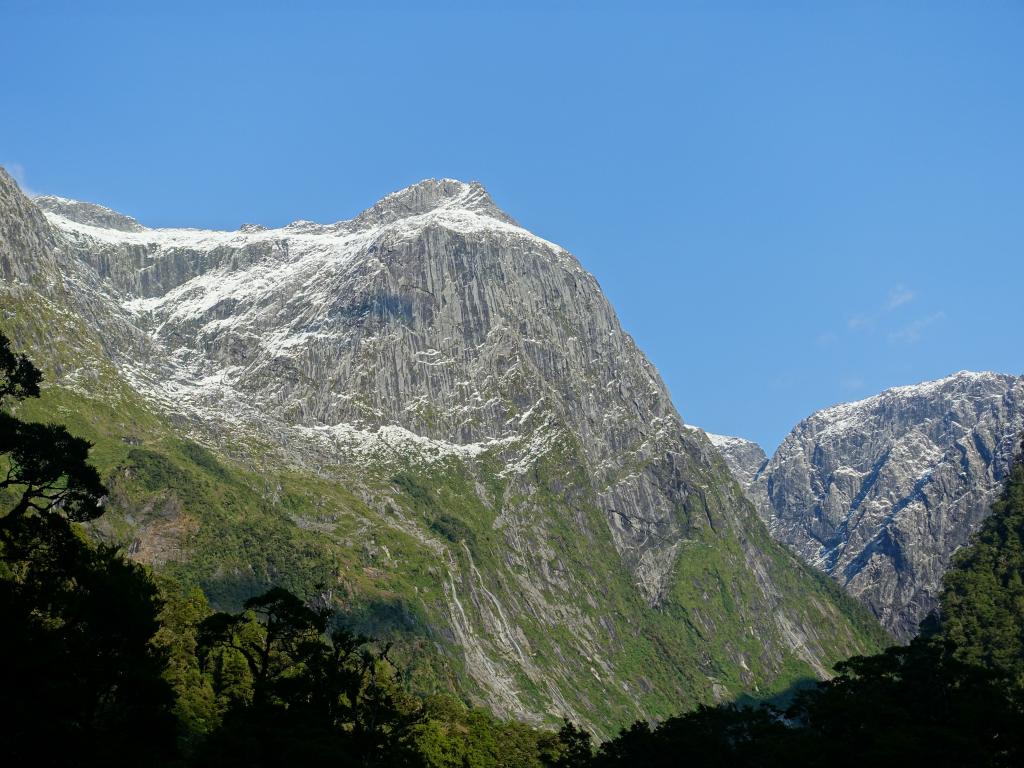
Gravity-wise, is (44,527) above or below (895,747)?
above

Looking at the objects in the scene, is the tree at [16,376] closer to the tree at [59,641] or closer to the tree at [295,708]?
the tree at [59,641]

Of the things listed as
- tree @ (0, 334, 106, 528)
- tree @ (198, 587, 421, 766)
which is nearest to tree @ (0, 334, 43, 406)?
tree @ (0, 334, 106, 528)

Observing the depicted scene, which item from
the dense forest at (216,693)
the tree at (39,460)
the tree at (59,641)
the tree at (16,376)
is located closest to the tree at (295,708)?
the dense forest at (216,693)

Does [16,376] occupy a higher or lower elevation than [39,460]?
higher

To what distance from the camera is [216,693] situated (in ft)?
448

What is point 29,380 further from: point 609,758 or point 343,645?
point 609,758

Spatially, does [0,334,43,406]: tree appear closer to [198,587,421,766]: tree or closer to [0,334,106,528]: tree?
[0,334,106,528]: tree

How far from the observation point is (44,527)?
62.1 m

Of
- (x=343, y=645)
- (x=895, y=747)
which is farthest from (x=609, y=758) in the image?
(x=895, y=747)

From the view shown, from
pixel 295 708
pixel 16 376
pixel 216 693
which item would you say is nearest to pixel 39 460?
pixel 16 376

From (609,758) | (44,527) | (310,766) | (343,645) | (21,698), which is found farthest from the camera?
(609,758)

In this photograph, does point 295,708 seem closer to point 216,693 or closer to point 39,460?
point 216,693

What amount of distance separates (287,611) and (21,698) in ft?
122

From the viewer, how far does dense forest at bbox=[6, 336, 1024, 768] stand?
62406 mm
